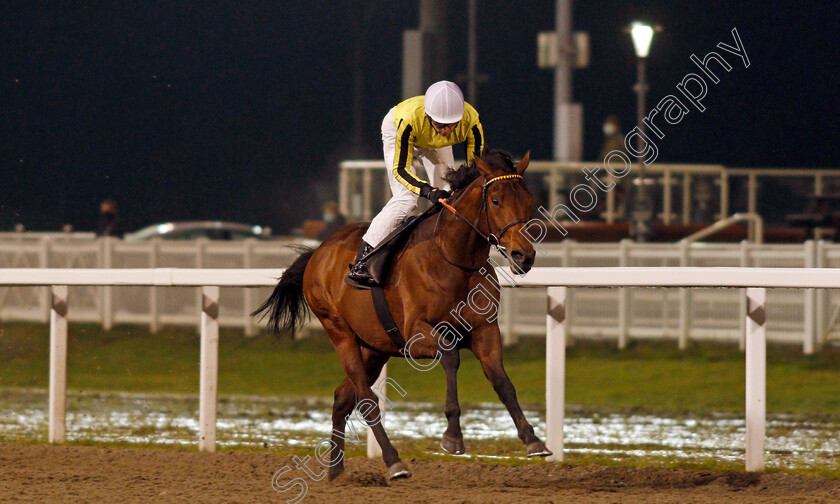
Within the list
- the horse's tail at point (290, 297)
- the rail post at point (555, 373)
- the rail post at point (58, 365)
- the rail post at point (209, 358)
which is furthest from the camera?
the rail post at point (58, 365)

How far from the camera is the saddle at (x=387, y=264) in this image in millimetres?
5434

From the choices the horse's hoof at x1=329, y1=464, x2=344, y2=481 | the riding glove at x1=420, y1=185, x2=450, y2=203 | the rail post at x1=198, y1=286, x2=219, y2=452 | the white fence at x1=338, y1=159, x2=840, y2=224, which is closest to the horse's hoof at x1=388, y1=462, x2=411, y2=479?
the horse's hoof at x1=329, y1=464, x2=344, y2=481

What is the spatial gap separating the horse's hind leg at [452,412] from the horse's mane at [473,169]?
2.33ft

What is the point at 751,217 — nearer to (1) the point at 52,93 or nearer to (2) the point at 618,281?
(2) the point at 618,281

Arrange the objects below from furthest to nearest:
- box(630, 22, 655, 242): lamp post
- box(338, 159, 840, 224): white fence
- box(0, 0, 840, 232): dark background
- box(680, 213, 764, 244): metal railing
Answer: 1. box(0, 0, 840, 232): dark background
2. box(338, 159, 840, 224): white fence
3. box(680, 213, 764, 244): metal railing
4. box(630, 22, 655, 242): lamp post

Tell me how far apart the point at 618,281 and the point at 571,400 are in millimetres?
4522

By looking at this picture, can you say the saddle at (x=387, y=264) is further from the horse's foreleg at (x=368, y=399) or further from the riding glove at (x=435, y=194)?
the horse's foreleg at (x=368, y=399)

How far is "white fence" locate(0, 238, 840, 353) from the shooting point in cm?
1230

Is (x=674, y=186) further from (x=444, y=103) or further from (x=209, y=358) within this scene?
(x=444, y=103)

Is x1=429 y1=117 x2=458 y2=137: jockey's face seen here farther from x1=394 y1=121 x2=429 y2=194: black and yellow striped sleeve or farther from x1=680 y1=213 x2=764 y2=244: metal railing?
x1=680 y1=213 x2=764 y2=244: metal railing

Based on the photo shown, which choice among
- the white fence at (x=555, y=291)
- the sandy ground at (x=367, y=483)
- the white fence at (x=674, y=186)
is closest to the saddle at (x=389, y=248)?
the white fence at (x=555, y=291)

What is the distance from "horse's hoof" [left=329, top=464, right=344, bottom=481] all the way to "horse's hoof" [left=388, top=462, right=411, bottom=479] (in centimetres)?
65

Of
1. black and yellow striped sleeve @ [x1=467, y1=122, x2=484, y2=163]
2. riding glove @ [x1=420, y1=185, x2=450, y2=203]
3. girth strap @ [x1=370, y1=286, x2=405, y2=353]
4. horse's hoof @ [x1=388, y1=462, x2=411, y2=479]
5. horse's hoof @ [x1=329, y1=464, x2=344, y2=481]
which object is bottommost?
horse's hoof @ [x1=329, y1=464, x2=344, y2=481]

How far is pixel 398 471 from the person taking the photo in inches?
204
